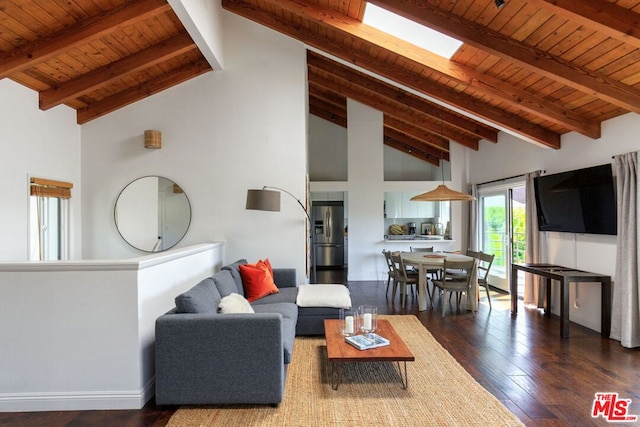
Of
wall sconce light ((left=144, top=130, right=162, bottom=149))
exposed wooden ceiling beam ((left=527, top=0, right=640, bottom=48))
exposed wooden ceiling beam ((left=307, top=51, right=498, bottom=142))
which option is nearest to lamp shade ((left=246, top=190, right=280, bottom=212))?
wall sconce light ((left=144, top=130, right=162, bottom=149))

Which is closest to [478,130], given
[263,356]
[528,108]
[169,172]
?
[528,108]

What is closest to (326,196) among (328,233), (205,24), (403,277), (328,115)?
(328,233)

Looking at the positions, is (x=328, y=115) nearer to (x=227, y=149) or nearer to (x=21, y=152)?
(x=227, y=149)

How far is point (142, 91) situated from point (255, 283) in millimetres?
3051

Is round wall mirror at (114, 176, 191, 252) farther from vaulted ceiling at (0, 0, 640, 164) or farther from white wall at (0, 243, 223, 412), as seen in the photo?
white wall at (0, 243, 223, 412)

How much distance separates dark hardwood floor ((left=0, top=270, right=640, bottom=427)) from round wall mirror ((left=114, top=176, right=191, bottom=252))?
2.71 m

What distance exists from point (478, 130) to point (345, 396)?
5.22 metres

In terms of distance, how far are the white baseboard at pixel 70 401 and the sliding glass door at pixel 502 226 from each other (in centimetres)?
566

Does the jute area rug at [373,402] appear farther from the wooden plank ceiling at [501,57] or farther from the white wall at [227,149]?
the wooden plank ceiling at [501,57]

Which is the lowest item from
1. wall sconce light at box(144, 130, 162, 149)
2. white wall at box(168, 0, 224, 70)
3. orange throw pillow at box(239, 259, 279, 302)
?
orange throw pillow at box(239, 259, 279, 302)

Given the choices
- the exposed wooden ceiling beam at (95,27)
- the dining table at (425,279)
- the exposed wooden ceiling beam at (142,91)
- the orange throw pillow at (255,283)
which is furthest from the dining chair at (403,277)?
the exposed wooden ceiling beam at (95,27)

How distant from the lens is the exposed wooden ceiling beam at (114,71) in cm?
423

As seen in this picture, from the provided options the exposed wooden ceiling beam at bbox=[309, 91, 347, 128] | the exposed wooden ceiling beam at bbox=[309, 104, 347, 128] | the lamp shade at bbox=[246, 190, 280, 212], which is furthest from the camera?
the exposed wooden ceiling beam at bbox=[309, 104, 347, 128]

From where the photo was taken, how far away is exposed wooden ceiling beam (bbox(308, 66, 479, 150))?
7039mm
